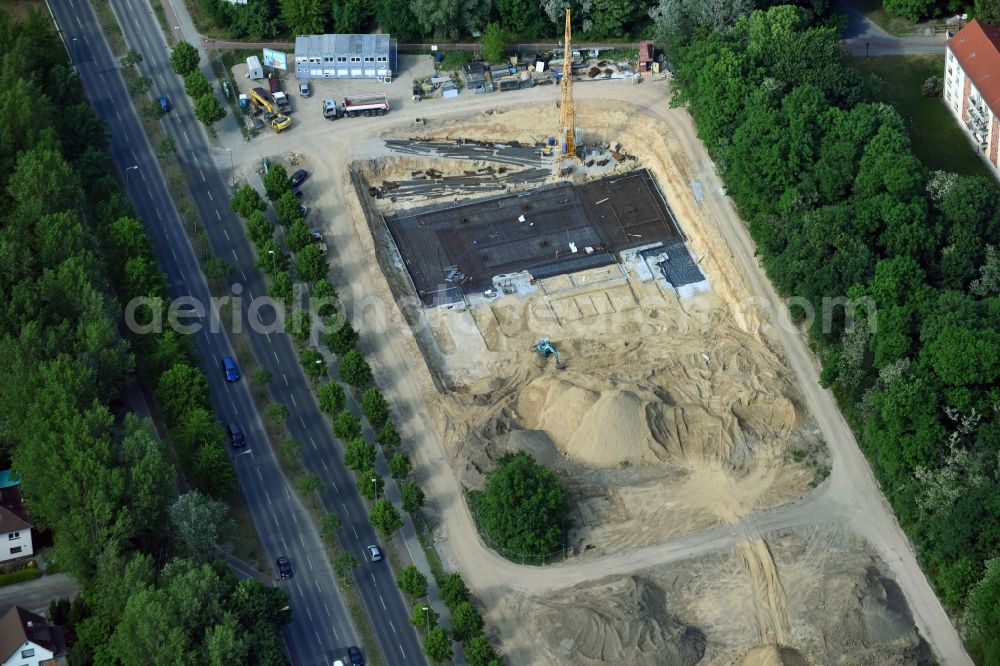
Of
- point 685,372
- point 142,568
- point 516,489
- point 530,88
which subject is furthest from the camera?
point 530,88

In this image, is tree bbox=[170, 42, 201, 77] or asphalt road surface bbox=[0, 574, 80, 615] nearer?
asphalt road surface bbox=[0, 574, 80, 615]

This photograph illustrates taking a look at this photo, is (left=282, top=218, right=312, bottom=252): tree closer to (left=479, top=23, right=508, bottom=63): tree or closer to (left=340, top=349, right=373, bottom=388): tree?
(left=340, top=349, right=373, bottom=388): tree

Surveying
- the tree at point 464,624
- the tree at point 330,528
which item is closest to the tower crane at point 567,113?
the tree at point 330,528

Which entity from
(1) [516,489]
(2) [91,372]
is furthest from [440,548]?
(2) [91,372]

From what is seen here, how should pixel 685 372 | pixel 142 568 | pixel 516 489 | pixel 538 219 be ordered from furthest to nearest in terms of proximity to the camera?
pixel 538 219 < pixel 685 372 < pixel 516 489 < pixel 142 568

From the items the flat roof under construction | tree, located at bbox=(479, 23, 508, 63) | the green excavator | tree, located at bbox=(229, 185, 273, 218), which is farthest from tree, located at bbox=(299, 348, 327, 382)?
tree, located at bbox=(479, 23, 508, 63)

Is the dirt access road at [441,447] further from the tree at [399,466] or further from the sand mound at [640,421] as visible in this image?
the sand mound at [640,421]

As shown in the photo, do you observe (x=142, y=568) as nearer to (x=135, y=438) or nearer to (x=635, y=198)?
(x=135, y=438)
